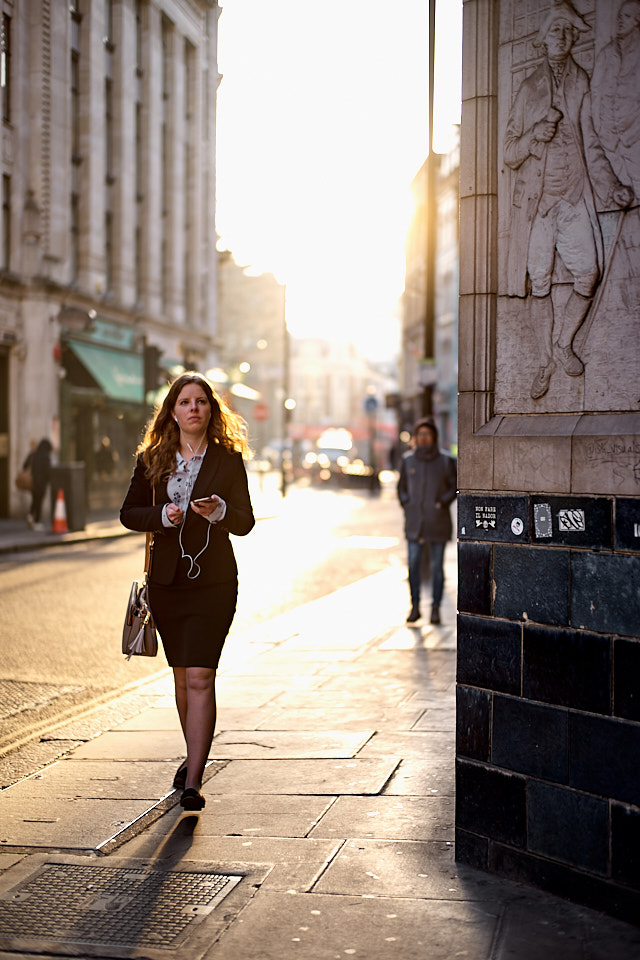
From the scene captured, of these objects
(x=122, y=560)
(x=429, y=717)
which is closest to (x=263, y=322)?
(x=122, y=560)

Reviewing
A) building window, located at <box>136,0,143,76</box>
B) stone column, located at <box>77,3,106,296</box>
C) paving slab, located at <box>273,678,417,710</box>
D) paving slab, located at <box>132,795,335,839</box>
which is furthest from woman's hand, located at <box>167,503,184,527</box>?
building window, located at <box>136,0,143,76</box>

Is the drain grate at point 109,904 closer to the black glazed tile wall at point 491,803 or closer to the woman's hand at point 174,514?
the black glazed tile wall at point 491,803

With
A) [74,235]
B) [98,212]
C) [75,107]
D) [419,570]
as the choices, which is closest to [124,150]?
[98,212]

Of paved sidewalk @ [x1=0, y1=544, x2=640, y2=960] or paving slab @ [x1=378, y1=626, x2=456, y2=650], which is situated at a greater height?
paved sidewalk @ [x1=0, y1=544, x2=640, y2=960]

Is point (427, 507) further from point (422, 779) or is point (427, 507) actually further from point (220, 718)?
point (422, 779)

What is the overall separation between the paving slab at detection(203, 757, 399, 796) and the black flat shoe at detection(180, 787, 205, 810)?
1.01 feet

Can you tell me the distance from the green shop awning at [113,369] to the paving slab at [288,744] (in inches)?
896

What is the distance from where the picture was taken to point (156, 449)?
203 inches

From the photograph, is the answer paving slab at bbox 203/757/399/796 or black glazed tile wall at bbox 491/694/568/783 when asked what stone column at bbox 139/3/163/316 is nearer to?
paving slab at bbox 203/757/399/796

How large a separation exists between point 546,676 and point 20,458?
77.8 ft

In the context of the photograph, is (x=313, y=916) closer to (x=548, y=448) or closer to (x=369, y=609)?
(x=548, y=448)

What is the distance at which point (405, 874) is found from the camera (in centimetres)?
412

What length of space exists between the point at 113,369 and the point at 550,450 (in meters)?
27.0

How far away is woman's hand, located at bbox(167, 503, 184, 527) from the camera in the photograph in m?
4.88
